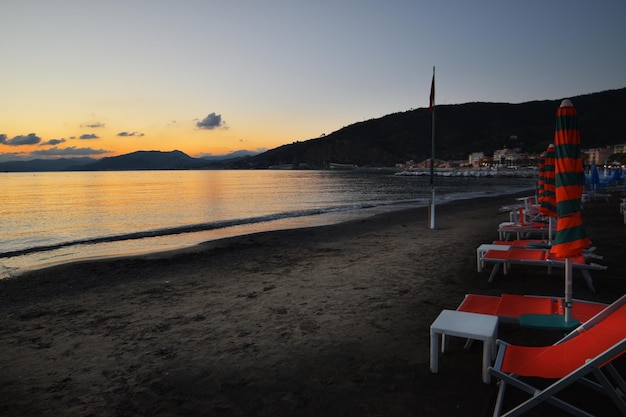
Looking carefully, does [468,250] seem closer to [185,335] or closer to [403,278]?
[403,278]

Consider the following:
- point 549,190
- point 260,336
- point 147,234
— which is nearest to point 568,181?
point 260,336

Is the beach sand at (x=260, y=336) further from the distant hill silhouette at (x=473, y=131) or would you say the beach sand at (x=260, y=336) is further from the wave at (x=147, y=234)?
the distant hill silhouette at (x=473, y=131)

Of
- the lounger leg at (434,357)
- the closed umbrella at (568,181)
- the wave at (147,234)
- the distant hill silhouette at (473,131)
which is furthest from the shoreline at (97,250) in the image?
the distant hill silhouette at (473,131)

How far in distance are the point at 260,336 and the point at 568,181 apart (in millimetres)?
3666

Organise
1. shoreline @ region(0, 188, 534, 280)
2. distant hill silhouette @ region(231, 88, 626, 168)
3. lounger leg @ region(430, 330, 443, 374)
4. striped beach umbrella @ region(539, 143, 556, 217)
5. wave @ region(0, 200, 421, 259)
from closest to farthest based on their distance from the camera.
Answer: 1. lounger leg @ region(430, 330, 443, 374)
2. striped beach umbrella @ region(539, 143, 556, 217)
3. shoreline @ region(0, 188, 534, 280)
4. wave @ region(0, 200, 421, 259)
5. distant hill silhouette @ region(231, 88, 626, 168)

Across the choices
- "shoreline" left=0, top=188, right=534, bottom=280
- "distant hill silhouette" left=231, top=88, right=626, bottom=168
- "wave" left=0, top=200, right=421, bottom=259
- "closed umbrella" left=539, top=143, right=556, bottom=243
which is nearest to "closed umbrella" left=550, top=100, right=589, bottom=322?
"closed umbrella" left=539, top=143, right=556, bottom=243

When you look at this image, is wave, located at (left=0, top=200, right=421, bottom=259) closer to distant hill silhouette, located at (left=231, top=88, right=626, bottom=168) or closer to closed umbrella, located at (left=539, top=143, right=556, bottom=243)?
closed umbrella, located at (left=539, top=143, right=556, bottom=243)

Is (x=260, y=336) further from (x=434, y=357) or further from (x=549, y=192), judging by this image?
(x=549, y=192)

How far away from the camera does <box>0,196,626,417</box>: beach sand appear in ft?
11.4

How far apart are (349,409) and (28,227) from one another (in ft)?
80.3

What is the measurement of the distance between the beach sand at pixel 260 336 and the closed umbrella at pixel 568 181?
4.05 feet

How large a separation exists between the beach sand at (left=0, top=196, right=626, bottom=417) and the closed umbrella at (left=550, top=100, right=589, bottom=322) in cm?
123

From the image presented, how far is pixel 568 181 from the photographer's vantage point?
11.2 ft

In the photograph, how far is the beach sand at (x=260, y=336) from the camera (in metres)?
3.47
